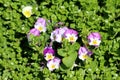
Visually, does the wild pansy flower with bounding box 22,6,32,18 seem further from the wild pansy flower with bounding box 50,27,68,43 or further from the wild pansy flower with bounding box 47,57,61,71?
the wild pansy flower with bounding box 47,57,61,71

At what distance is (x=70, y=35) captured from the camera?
13.3 feet

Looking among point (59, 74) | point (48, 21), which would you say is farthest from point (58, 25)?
point (59, 74)

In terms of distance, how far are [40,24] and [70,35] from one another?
0.30 m

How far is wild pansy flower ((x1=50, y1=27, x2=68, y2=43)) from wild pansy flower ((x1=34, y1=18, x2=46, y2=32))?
128mm

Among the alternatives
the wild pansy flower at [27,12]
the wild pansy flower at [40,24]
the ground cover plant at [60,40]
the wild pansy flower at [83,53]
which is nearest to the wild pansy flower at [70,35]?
the ground cover plant at [60,40]

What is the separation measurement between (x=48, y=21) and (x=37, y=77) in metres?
0.50

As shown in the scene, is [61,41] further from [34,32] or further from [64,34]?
[34,32]

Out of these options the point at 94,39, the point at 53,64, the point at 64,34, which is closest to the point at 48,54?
the point at 53,64

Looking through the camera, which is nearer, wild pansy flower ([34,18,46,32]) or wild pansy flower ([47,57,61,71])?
wild pansy flower ([47,57,61,71])

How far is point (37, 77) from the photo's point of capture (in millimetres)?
4137

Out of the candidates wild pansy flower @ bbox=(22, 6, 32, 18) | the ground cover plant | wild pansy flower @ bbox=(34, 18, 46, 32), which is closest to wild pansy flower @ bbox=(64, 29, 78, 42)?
the ground cover plant

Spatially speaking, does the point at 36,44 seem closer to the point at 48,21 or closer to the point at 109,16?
the point at 48,21

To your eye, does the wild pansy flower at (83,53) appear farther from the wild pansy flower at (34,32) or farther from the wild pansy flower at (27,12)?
the wild pansy flower at (27,12)

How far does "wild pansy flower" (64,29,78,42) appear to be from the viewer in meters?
4.03
